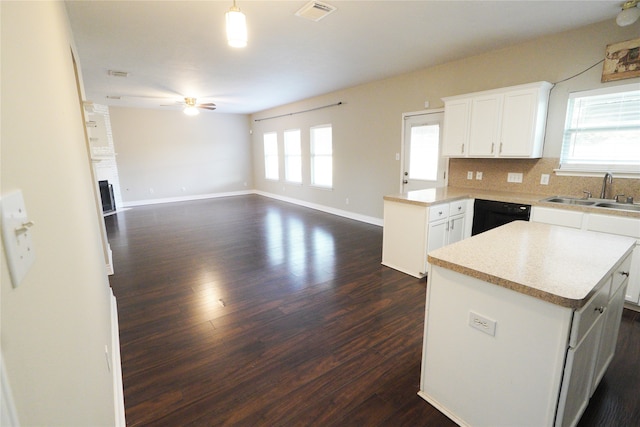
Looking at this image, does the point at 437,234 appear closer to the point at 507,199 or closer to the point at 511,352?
the point at 507,199

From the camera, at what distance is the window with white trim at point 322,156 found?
682cm

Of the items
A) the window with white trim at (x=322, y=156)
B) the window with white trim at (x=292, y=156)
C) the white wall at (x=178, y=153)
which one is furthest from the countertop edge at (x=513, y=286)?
the white wall at (x=178, y=153)

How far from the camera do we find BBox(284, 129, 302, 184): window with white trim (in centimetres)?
782

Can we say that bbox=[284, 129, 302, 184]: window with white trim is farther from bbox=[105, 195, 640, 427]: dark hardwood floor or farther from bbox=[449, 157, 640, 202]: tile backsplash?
bbox=[449, 157, 640, 202]: tile backsplash

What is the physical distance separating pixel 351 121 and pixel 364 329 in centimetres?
452

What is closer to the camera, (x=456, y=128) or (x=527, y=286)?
(x=527, y=286)

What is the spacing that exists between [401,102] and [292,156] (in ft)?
12.3

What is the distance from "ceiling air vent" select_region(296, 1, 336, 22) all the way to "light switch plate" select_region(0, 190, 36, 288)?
→ 9.08 feet

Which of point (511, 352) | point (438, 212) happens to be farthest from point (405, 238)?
point (511, 352)

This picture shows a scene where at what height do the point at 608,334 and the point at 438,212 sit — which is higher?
the point at 438,212

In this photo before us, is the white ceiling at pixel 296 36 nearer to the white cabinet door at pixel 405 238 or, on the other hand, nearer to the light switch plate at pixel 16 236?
the white cabinet door at pixel 405 238

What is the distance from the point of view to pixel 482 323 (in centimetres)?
146

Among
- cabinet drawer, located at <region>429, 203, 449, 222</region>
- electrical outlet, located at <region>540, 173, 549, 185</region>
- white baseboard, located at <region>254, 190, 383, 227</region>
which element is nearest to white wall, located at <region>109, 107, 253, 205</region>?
white baseboard, located at <region>254, 190, 383, 227</region>

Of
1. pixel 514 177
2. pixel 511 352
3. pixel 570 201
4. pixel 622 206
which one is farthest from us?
pixel 514 177
